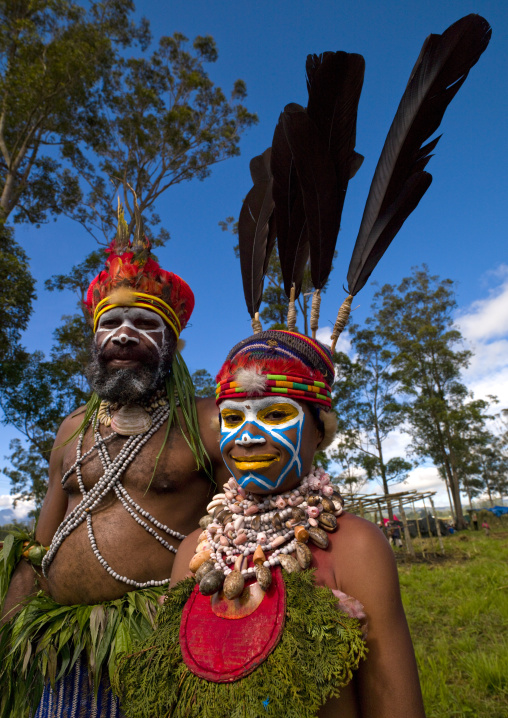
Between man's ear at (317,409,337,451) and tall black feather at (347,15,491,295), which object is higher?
tall black feather at (347,15,491,295)

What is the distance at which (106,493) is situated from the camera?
2156 millimetres

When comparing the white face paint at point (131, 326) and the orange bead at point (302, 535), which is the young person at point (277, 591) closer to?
the orange bead at point (302, 535)

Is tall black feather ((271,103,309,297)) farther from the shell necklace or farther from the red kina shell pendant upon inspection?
the red kina shell pendant

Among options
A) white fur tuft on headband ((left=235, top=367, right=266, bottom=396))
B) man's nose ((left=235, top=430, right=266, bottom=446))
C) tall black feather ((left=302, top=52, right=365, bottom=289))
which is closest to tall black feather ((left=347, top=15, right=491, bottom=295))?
tall black feather ((left=302, top=52, right=365, bottom=289))

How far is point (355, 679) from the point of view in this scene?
1.32 meters

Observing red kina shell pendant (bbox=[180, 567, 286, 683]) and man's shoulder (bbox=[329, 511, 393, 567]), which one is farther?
man's shoulder (bbox=[329, 511, 393, 567])

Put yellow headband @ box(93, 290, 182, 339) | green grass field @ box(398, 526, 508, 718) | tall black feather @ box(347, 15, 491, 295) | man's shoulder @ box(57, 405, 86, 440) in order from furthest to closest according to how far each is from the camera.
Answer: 1. green grass field @ box(398, 526, 508, 718)
2. man's shoulder @ box(57, 405, 86, 440)
3. yellow headband @ box(93, 290, 182, 339)
4. tall black feather @ box(347, 15, 491, 295)

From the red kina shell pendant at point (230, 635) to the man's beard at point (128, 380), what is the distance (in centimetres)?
112

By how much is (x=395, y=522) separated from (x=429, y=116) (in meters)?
16.5

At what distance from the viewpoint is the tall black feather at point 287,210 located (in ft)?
6.67

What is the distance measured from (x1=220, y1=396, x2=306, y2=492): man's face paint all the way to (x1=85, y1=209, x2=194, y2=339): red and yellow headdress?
104 cm

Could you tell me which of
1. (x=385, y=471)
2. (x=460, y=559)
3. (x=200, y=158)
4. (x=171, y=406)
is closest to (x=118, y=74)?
(x=200, y=158)

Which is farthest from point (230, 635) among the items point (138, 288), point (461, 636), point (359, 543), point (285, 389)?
point (461, 636)

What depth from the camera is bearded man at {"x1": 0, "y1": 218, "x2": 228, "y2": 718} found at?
1.89 meters
